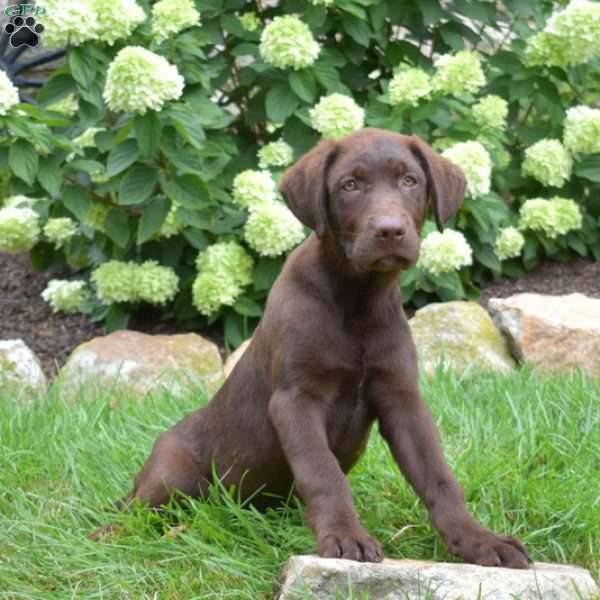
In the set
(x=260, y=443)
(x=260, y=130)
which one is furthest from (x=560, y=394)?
(x=260, y=130)

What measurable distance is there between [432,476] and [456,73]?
3.37 m

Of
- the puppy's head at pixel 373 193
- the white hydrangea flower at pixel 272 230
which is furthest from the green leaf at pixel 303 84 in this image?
the puppy's head at pixel 373 193

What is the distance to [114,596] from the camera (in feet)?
11.3

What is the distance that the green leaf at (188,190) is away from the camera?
589cm

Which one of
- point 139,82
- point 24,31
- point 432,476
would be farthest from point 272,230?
point 432,476

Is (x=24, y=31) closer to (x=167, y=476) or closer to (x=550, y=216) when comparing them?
(x=550, y=216)

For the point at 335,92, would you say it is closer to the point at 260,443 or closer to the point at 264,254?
the point at 264,254

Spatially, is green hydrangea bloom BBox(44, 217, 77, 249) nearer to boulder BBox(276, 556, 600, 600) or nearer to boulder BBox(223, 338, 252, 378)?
boulder BBox(223, 338, 252, 378)

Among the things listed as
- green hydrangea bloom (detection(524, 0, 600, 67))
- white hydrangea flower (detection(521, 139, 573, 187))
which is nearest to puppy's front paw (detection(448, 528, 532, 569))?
white hydrangea flower (detection(521, 139, 573, 187))

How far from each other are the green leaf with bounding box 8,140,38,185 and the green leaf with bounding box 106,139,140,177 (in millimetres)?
339

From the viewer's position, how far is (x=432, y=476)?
140 inches

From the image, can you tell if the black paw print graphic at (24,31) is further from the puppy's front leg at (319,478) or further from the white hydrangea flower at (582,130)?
the puppy's front leg at (319,478)

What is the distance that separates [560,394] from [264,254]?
6.11ft

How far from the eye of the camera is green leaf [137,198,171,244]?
19.6 feet
